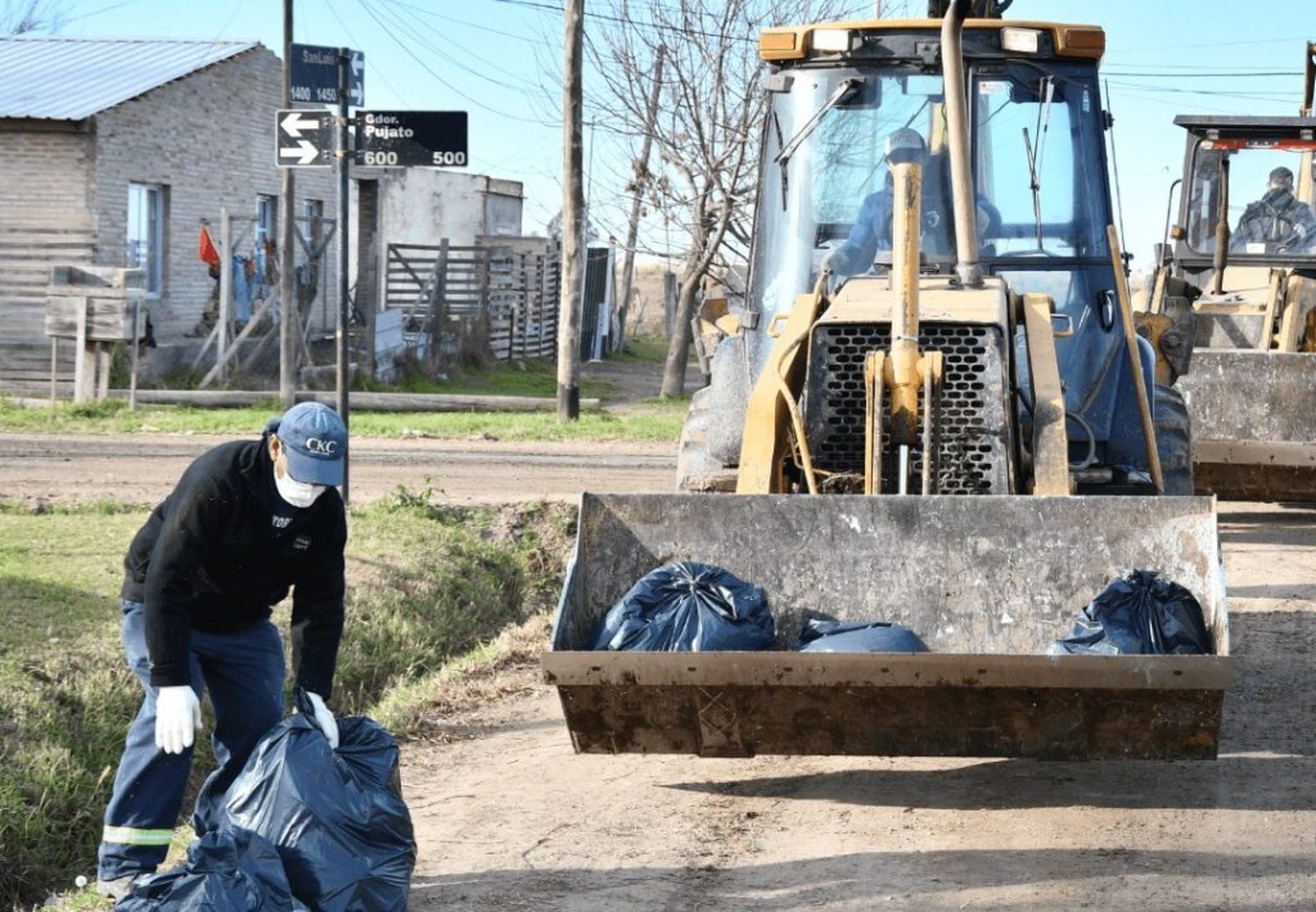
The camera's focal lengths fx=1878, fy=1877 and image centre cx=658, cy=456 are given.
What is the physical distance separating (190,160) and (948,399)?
842 inches

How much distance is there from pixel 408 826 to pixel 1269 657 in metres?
5.34

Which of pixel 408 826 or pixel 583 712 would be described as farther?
pixel 583 712

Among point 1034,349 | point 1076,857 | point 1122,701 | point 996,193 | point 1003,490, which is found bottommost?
point 1076,857

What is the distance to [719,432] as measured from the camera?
867 cm

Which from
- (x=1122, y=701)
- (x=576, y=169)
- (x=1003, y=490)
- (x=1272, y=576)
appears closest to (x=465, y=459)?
(x=576, y=169)

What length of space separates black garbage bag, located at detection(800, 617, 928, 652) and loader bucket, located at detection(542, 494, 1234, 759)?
8.2 inches

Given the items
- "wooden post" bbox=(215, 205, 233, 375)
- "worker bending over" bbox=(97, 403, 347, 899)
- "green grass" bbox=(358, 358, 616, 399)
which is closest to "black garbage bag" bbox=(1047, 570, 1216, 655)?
"worker bending over" bbox=(97, 403, 347, 899)

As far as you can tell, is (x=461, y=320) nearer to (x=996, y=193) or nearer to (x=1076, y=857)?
(x=996, y=193)

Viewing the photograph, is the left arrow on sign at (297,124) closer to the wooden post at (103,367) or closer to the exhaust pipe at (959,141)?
the exhaust pipe at (959,141)

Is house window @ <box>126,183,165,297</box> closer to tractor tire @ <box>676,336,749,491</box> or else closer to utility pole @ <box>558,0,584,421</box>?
utility pole @ <box>558,0,584,421</box>

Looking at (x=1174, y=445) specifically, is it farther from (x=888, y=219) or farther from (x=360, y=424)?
(x=360, y=424)

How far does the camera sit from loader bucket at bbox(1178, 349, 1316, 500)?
12938mm

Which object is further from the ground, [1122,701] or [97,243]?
[97,243]

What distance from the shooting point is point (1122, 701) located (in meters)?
6.05
